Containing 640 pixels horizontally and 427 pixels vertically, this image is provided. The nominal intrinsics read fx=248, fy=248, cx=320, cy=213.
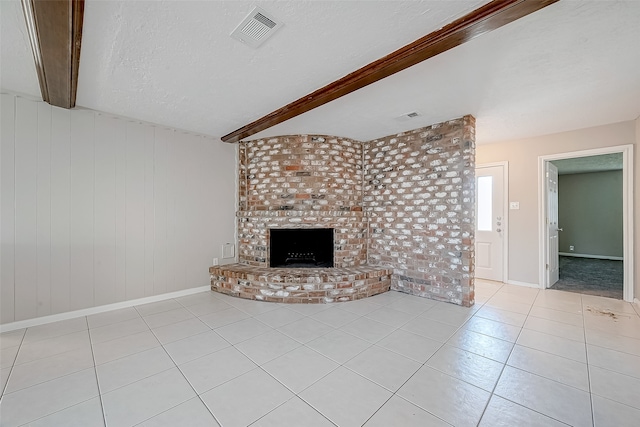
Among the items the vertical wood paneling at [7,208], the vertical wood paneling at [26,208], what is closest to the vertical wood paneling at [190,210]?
the vertical wood paneling at [26,208]

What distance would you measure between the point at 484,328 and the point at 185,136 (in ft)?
14.2

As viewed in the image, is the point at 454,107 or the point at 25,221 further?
the point at 454,107

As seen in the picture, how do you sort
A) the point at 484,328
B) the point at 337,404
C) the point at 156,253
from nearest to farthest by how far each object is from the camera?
→ 1. the point at 337,404
2. the point at 484,328
3. the point at 156,253

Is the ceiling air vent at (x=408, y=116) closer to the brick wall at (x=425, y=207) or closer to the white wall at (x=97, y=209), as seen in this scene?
the brick wall at (x=425, y=207)

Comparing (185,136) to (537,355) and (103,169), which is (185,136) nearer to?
(103,169)

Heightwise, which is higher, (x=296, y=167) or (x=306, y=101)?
(x=306, y=101)

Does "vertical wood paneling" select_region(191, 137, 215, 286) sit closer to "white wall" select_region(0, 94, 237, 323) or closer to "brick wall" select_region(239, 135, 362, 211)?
"white wall" select_region(0, 94, 237, 323)

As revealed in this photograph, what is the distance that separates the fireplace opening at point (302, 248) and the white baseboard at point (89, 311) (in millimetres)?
1244

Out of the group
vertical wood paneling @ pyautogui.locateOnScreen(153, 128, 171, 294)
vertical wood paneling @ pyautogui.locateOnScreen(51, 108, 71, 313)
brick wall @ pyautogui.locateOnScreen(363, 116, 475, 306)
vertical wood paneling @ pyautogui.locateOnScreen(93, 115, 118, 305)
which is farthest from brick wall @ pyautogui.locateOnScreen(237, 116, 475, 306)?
vertical wood paneling @ pyautogui.locateOnScreen(51, 108, 71, 313)

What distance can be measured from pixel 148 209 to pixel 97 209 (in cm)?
50

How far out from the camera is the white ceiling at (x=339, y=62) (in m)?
1.49

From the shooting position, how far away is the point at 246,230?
13.0 feet

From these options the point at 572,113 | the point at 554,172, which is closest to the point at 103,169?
the point at 572,113

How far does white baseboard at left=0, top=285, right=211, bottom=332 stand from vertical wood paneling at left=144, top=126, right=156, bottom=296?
0.13m
